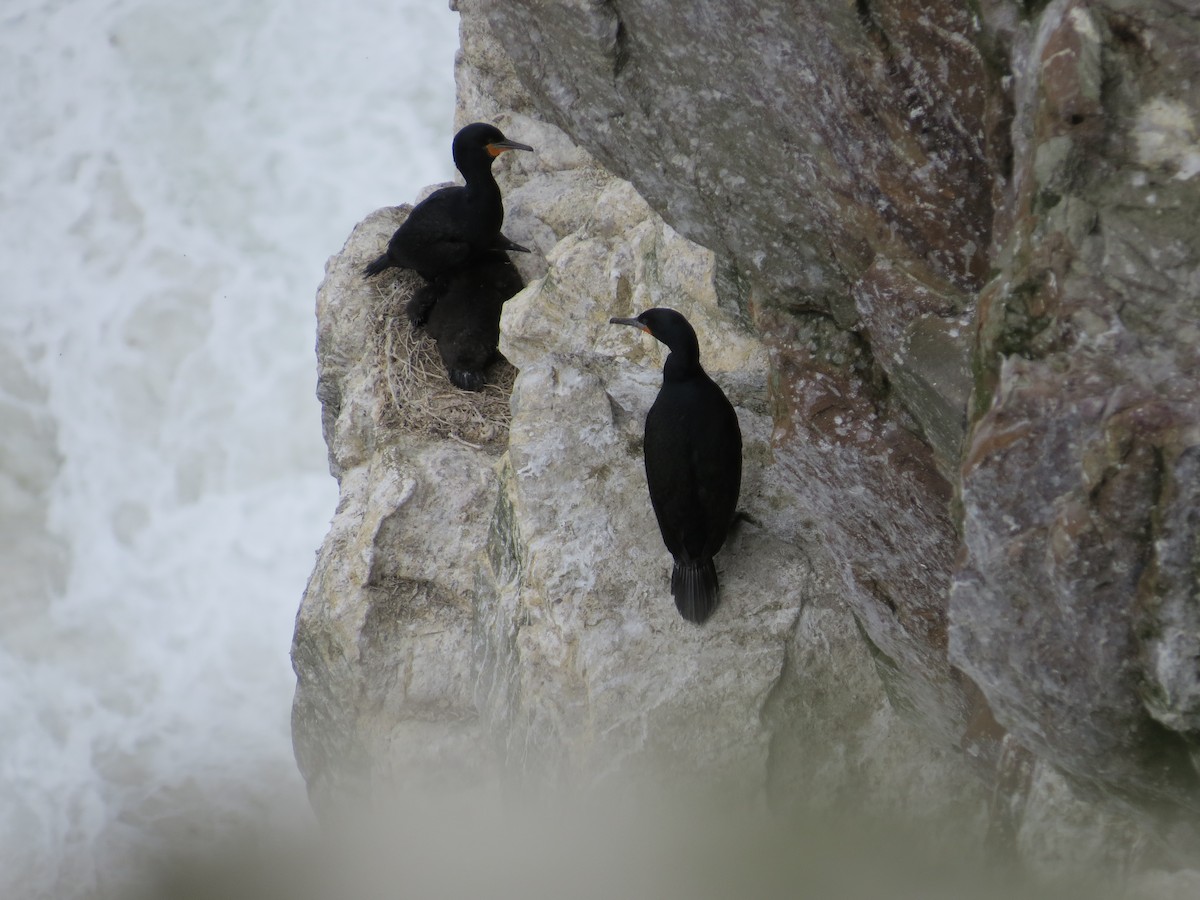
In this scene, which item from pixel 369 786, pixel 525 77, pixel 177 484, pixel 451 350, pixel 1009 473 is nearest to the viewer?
pixel 1009 473

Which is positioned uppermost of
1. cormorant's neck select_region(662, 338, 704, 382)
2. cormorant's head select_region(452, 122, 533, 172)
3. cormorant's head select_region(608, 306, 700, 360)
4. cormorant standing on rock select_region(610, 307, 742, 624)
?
cormorant's head select_region(452, 122, 533, 172)

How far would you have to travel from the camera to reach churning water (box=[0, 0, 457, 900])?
991cm

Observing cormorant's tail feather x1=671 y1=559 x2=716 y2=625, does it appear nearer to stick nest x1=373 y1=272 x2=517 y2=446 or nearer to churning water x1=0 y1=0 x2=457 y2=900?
stick nest x1=373 y1=272 x2=517 y2=446

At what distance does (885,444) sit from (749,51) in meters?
1.13

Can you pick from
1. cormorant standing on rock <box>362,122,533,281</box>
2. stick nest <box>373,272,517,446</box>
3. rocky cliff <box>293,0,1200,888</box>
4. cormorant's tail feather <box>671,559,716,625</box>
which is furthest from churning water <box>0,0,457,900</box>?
cormorant's tail feather <box>671,559,716,625</box>

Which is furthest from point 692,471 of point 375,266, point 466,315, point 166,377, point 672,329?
point 166,377

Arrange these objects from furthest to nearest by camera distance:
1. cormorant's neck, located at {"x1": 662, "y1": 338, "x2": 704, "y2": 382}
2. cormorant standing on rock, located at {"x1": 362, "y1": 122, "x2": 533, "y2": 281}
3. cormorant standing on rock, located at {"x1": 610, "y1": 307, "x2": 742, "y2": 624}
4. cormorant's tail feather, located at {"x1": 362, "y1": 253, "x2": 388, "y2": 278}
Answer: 1. cormorant's tail feather, located at {"x1": 362, "y1": 253, "x2": 388, "y2": 278}
2. cormorant standing on rock, located at {"x1": 362, "y1": 122, "x2": 533, "y2": 281}
3. cormorant's neck, located at {"x1": 662, "y1": 338, "x2": 704, "y2": 382}
4. cormorant standing on rock, located at {"x1": 610, "y1": 307, "x2": 742, "y2": 624}

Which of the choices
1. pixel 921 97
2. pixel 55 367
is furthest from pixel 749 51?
pixel 55 367

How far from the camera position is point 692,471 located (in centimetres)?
397

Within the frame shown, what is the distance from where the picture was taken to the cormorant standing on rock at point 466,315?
6336 mm

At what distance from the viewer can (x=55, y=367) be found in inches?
489

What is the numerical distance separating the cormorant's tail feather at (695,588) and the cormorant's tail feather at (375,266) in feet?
10.7

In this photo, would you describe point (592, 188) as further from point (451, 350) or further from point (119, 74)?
point (119, 74)

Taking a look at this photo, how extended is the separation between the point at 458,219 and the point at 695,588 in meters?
3.14
